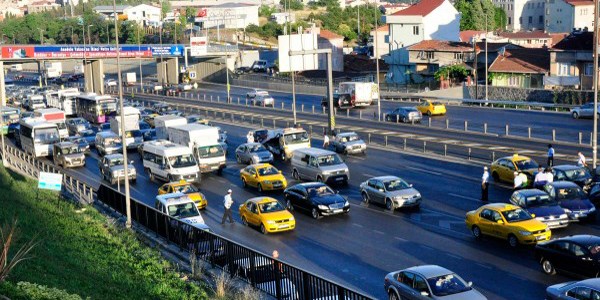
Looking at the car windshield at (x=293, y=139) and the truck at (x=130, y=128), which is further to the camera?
the truck at (x=130, y=128)

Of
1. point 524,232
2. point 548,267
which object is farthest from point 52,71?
point 548,267

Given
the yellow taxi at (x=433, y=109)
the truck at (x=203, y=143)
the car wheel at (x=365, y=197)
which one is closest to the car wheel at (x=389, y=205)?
the car wheel at (x=365, y=197)

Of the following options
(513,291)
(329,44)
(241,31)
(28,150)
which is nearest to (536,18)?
(241,31)

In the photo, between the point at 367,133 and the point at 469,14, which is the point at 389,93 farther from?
the point at 469,14

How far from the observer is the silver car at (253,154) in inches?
1679

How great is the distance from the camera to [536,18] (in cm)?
16338

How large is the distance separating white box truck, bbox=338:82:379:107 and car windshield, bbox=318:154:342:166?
108 ft

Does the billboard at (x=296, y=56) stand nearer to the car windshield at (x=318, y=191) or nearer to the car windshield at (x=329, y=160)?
the car windshield at (x=329, y=160)

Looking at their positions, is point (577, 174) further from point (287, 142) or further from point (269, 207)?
point (287, 142)

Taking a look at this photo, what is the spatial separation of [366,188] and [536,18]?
5532 inches

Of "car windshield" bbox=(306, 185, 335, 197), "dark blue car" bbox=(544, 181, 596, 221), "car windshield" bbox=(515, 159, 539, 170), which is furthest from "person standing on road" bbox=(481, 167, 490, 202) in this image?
"car windshield" bbox=(306, 185, 335, 197)

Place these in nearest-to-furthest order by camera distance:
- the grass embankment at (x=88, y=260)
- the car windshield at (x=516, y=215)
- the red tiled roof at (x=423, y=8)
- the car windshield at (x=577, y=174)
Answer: the grass embankment at (x=88, y=260) < the car windshield at (x=516, y=215) < the car windshield at (x=577, y=174) < the red tiled roof at (x=423, y=8)

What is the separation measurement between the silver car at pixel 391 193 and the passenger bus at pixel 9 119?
37.5 metres

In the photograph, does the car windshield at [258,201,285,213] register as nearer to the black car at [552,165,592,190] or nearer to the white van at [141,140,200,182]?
the white van at [141,140,200,182]
